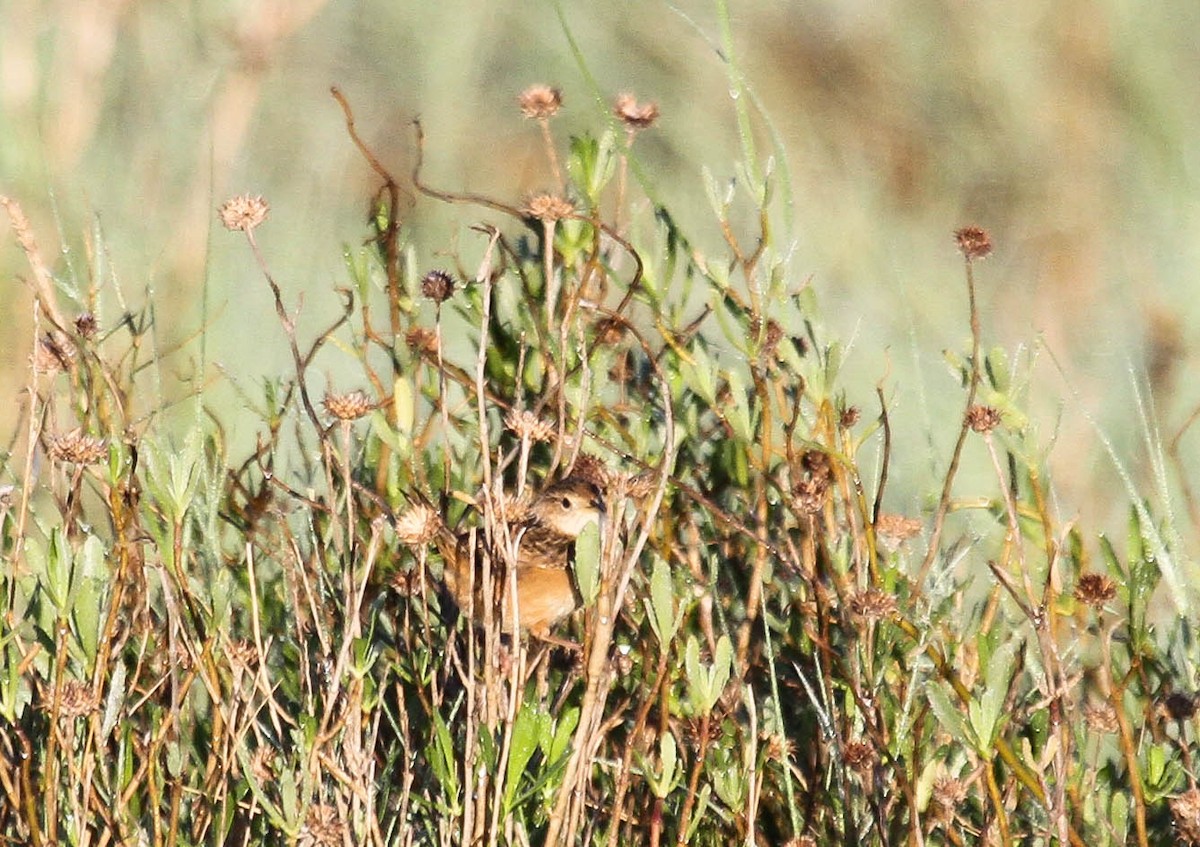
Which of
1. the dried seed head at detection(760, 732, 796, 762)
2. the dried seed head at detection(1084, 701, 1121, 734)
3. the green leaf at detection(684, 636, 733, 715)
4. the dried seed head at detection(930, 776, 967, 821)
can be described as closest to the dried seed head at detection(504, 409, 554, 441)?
the green leaf at detection(684, 636, 733, 715)

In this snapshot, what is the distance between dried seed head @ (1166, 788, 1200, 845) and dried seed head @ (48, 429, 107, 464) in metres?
0.93

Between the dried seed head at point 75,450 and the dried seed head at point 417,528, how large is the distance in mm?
260

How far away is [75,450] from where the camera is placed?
1333mm

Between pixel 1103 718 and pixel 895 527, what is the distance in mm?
272

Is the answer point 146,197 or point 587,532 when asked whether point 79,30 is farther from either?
point 587,532

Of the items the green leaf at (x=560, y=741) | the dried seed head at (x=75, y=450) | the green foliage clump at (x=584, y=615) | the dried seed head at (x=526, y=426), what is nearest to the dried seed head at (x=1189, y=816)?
the green foliage clump at (x=584, y=615)

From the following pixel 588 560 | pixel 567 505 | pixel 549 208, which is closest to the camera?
pixel 588 560

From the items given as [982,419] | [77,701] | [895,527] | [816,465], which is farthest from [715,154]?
[77,701]

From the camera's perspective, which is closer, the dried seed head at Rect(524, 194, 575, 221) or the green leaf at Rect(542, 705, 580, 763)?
the green leaf at Rect(542, 705, 580, 763)

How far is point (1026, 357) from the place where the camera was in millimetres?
2055

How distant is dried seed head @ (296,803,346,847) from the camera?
1.33 meters

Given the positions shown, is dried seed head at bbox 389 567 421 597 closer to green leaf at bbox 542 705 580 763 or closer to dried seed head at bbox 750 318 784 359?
green leaf at bbox 542 705 580 763

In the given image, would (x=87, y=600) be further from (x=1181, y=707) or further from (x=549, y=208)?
Answer: (x=1181, y=707)

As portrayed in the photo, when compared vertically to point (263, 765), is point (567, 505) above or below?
above
